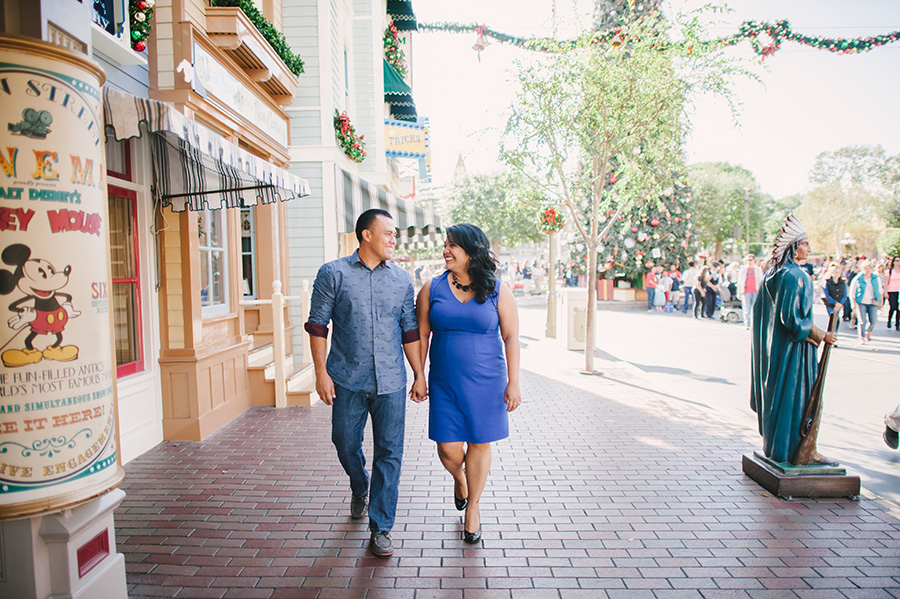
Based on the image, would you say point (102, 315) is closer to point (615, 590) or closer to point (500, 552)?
point (500, 552)

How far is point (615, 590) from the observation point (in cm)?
305

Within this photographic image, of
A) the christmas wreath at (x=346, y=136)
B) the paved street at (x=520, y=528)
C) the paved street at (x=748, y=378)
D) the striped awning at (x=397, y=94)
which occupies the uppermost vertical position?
the striped awning at (x=397, y=94)

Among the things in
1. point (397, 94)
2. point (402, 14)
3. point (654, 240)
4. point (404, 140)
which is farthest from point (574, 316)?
point (654, 240)

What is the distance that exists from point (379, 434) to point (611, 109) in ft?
21.4

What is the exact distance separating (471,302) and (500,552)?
1.53m

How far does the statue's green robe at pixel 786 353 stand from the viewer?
4.23 metres

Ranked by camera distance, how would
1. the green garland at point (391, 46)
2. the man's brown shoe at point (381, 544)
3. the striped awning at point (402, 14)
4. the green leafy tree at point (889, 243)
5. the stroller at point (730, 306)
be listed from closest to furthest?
the man's brown shoe at point (381, 544), the green garland at point (391, 46), the stroller at point (730, 306), the striped awning at point (402, 14), the green leafy tree at point (889, 243)

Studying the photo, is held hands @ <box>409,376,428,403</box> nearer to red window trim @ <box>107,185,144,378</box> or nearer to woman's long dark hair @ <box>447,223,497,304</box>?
woman's long dark hair @ <box>447,223,497,304</box>

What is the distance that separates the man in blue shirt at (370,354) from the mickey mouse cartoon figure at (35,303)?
4.12ft

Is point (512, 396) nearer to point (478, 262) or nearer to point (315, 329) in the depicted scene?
point (478, 262)

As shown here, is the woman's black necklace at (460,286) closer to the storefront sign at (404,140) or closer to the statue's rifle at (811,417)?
the statue's rifle at (811,417)

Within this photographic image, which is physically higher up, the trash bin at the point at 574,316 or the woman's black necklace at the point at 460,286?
the woman's black necklace at the point at 460,286

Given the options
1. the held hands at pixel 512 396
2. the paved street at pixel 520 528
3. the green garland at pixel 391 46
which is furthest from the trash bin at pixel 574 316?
the green garland at pixel 391 46

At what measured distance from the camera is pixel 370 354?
345 cm
